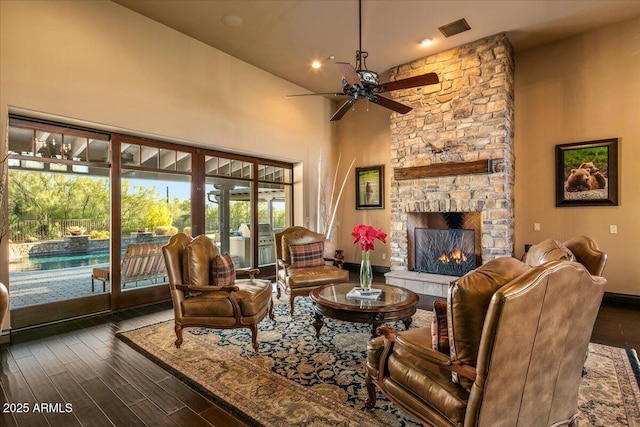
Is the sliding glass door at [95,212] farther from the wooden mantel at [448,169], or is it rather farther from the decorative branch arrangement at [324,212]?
the wooden mantel at [448,169]

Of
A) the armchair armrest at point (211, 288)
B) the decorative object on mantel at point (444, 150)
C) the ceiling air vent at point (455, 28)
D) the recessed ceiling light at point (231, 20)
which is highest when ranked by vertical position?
the recessed ceiling light at point (231, 20)

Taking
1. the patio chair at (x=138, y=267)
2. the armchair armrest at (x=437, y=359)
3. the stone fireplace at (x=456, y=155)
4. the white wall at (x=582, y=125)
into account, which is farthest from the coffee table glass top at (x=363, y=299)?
the white wall at (x=582, y=125)

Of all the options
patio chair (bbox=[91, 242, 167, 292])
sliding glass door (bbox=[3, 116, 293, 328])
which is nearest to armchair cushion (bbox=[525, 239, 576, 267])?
sliding glass door (bbox=[3, 116, 293, 328])

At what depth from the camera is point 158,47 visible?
4648 mm

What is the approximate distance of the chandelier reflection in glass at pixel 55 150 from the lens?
12.6ft

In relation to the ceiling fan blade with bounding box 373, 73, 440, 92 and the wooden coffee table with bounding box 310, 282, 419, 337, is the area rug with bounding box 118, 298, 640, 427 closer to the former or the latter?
the wooden coffee table with bounding box 310, 282, 419, 337

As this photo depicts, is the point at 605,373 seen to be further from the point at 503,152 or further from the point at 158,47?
the point at 158,47

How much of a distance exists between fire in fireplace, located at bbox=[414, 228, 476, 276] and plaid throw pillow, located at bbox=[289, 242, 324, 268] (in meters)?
2.07

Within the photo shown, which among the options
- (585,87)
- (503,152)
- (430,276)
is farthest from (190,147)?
(585,87)

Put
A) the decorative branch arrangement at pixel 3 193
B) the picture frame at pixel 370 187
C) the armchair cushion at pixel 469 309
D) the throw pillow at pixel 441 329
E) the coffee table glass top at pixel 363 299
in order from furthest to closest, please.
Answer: the picture frame at pixel 370 187 < the decorative branch arrangement at pixel 3 193 < the coffee table glass top at pixel 363 299 < the throw pillow at pixel 441 329 < the armchair cushion at pixel 469 309

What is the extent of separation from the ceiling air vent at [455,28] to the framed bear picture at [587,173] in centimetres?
245

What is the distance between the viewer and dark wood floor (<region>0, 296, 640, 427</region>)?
2119 mm

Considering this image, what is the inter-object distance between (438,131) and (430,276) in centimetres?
259

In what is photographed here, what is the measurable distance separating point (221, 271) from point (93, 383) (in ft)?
4.57
